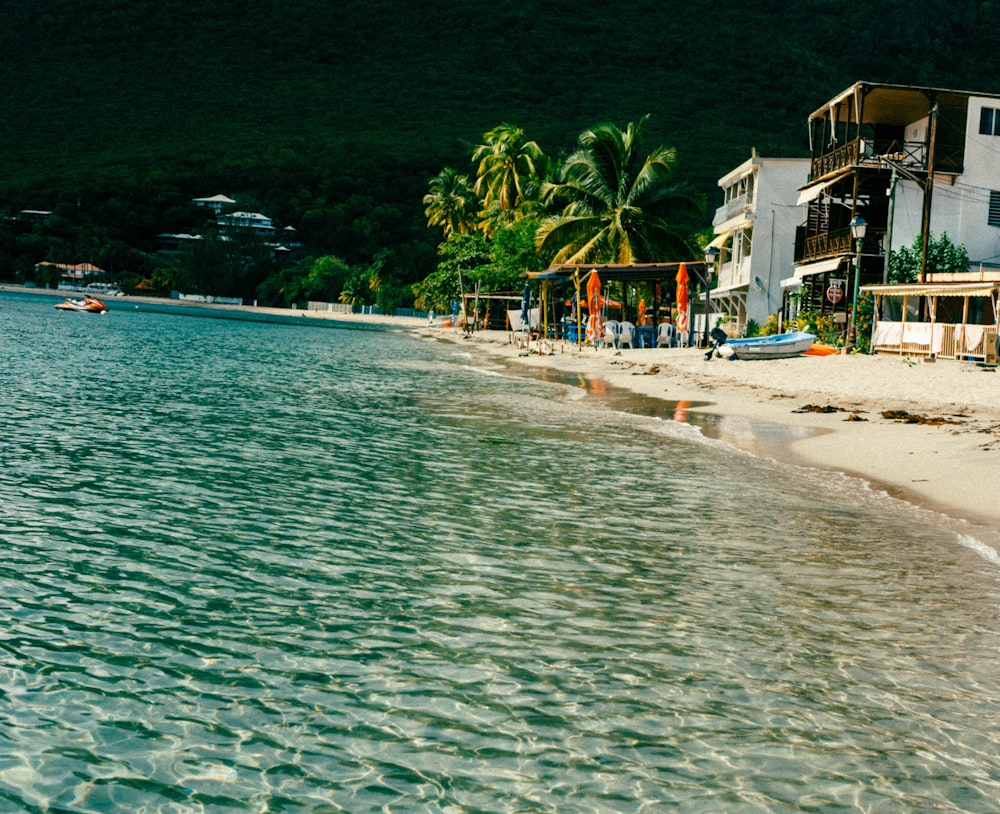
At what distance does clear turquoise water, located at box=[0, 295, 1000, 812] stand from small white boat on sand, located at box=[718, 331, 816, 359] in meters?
17.9

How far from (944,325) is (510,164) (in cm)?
4182

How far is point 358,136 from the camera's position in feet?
547

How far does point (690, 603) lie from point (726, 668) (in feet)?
4.58

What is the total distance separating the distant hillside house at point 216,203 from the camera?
151 metres

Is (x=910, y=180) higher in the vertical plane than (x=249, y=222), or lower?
lower

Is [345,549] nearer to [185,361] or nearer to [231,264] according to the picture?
[185,361]

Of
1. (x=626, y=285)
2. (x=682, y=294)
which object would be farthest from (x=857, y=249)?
(x=626, y=285)

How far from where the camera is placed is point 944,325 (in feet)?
94.3

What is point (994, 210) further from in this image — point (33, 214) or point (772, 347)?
A: point (33, 214)

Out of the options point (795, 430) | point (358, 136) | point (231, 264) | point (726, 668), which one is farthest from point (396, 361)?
point (358, 136)

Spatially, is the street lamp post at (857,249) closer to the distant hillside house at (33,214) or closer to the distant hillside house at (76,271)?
the distant hillside house at (76,271)

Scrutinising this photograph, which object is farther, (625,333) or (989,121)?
(625,333)

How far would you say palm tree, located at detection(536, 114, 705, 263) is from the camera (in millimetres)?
47719

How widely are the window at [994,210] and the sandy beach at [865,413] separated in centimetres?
1353
